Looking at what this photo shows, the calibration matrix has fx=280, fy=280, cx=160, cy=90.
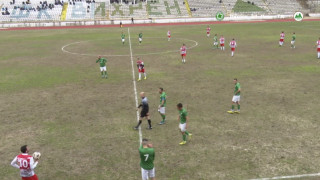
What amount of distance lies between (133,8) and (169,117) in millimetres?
74115

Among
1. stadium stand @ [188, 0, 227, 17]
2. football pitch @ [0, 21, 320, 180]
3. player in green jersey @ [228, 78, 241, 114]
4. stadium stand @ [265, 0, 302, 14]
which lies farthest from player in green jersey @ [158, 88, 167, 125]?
stadium stand @ [265, 0, 302, 14]

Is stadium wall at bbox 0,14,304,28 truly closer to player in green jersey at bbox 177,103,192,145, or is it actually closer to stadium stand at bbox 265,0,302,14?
stadium stand at bbox 265,0,302,14

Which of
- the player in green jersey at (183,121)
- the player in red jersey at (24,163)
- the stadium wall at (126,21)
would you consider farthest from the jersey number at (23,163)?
the stadium wall at (126,21)

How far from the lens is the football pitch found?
11.0 metres

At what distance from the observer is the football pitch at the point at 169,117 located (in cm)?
1097

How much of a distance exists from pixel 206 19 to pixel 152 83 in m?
56.9

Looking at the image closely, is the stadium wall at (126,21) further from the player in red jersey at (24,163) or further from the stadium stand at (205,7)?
the player in red jersey at (24,163)

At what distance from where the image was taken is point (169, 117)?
1554 centimetres

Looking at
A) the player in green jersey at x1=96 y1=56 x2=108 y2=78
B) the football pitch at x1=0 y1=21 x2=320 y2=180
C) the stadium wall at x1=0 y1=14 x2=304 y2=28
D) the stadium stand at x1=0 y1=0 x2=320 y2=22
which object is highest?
the stadium stand at x1=0 y1=0 x2=320 y2=22

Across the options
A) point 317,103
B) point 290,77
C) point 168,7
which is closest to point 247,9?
point 168,7

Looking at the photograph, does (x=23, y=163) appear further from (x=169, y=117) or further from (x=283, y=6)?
(x=283, y=6)

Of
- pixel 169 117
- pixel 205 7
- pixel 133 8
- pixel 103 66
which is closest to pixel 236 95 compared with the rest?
pixel 169 117

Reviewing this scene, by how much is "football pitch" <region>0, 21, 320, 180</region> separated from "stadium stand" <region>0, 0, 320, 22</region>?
52.3m

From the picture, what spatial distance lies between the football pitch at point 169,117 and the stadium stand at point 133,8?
172 feet
